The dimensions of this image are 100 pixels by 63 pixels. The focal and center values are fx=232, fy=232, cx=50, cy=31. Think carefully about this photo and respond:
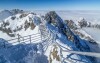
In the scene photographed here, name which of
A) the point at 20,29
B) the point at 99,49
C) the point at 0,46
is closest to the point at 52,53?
the point at 0,46

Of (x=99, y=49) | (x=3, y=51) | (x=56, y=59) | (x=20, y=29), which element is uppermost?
(x=3, y=51)

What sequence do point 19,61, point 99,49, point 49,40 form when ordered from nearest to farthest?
point 19,61
point 49,40
point 99,49

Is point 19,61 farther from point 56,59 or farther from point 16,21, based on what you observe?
point 16,21

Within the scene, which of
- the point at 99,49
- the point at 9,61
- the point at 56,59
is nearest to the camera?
the point at 9,61

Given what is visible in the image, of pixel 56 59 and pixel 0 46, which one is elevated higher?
pixel 0 46

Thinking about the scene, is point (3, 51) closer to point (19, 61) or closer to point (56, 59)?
point (19, 61)

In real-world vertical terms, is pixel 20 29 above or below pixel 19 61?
below

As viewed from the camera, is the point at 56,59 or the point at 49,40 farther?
the point at 49,40

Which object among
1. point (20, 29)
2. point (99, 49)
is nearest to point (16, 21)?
point (20, 29)

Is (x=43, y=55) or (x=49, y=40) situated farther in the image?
(x=49, y=40)
